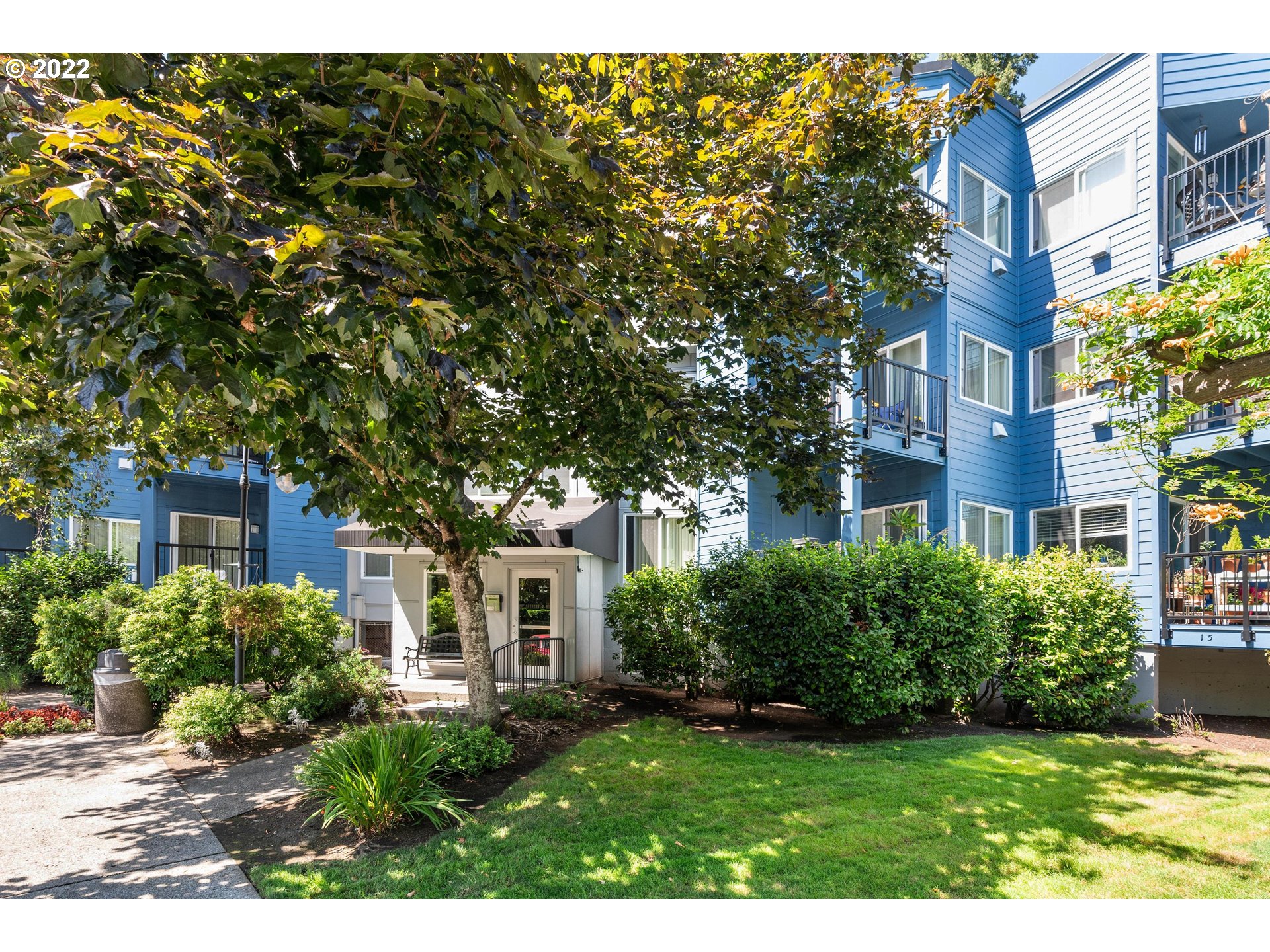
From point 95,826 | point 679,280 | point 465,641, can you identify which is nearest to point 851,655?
point 465,641

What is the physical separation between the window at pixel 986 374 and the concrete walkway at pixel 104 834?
12.5 metres

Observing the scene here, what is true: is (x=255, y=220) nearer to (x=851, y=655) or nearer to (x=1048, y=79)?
(x=851, y=655)

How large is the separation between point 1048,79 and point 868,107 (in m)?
9.85

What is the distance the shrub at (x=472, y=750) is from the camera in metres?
6.52

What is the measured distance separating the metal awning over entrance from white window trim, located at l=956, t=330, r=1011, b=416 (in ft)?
21.9

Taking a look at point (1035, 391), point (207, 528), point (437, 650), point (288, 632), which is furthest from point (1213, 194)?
point (207, 528)

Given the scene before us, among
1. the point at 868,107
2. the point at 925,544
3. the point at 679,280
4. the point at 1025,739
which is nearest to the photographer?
the point at 679,280

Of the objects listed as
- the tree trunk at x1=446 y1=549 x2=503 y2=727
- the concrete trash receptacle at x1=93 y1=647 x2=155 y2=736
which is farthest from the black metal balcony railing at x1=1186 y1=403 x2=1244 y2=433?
the concrete trash receptacle at x1=93 y1=647 x2=155 y2=736

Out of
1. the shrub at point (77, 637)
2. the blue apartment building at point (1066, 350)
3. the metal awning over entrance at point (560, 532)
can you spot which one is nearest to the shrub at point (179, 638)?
the shrub at point (77, 637)

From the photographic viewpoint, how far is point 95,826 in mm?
5605

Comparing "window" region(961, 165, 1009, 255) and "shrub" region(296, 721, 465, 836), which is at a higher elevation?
"window" region(961, 165, 1009, 255)

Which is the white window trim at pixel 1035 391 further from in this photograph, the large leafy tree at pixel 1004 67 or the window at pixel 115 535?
the window at pixel 115 535

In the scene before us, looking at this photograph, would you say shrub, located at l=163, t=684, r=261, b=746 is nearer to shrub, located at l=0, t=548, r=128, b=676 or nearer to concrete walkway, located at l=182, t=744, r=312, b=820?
concrete walkway, located at l=182, t=744, r=312, b=820

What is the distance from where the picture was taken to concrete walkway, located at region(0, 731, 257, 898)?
4.53m
